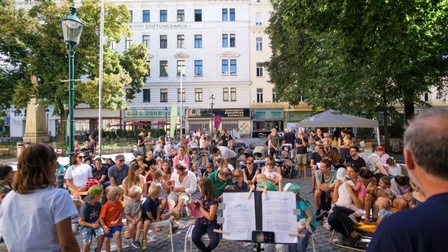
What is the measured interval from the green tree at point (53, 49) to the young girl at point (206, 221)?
753 inches

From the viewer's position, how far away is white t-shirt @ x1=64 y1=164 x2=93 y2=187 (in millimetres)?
7590

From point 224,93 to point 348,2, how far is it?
103ft

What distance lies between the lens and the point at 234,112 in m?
40.1

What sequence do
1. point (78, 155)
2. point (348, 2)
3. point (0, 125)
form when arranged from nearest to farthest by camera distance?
point (78, 155) < point (348, 2) < point (0, 125)

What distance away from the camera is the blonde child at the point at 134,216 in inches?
226

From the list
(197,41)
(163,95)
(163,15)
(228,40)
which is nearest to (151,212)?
(163,95)

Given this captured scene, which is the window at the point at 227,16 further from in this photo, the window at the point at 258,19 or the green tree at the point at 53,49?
the green tree at the point at 53,49

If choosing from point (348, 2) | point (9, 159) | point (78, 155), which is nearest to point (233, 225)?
point (78, 155)

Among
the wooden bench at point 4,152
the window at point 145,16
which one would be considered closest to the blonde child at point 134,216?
the wooden bench at point 4,152

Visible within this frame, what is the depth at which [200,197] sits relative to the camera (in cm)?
699

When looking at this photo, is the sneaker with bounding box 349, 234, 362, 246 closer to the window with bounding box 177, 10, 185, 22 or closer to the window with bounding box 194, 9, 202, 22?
the window with bounding box 194, 9, 202, 22

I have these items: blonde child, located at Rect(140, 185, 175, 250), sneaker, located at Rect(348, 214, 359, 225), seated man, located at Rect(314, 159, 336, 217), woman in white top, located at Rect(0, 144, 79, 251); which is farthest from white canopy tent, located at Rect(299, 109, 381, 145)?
woman in white top, located at Rect(0, 144, 79, 251)

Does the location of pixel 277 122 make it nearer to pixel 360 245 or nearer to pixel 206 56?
pixel 206 56

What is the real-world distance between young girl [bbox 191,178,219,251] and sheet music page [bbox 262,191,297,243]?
1.15 m
